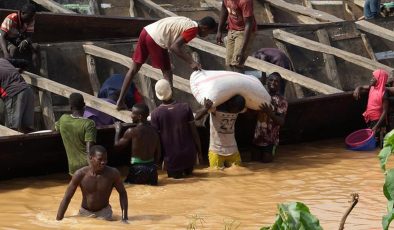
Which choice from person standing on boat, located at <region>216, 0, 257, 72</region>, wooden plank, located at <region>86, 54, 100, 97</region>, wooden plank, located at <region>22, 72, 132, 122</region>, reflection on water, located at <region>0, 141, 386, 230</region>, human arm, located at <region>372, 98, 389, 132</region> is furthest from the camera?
wooden plank, located at <region>86, 54, 100, 97</region>

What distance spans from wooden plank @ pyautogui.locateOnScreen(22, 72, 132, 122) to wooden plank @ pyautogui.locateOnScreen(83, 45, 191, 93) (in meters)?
1.00

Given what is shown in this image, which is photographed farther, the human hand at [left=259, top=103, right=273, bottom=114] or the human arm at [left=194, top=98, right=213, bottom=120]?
the human hand at [left=259, top=103, right=273, bottom=114]

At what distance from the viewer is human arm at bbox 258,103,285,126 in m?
10.2

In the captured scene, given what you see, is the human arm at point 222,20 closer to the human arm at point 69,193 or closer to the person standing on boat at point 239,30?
the person standing on boat at point 239,30

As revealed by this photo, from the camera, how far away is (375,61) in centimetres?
1309

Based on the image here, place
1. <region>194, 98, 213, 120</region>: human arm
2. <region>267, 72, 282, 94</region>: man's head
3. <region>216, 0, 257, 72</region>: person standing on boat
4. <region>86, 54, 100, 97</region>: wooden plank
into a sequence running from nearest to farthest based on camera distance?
1. <region>194, 98, 213, 120</region>: human arm
2. <region>267, 72, 282, 94</region>: man's head
3. <region>216, 0, 257, 72</region>: person standing on boat
4. <region>86, 54, 100, 97</region>: wooden plank

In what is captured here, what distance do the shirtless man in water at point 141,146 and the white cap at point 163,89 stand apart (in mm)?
309

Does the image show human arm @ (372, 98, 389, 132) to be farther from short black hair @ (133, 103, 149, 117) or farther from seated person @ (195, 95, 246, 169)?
short black hair @ (133, 103, 149, 117)

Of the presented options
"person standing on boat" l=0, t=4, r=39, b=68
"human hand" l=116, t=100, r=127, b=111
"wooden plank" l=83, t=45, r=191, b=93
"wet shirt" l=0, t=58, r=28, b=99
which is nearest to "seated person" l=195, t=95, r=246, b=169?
"human hand" l=116, t=100, r=127, b=111

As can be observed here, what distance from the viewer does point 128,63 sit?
37.2 ft

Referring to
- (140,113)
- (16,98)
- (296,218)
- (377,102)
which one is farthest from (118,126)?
(296,218)

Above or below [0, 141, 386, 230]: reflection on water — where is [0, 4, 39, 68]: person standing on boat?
above

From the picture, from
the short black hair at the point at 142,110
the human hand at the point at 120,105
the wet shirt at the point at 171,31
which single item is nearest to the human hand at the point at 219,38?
the wet shirt at the point at 171,31

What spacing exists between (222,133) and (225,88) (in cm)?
51
